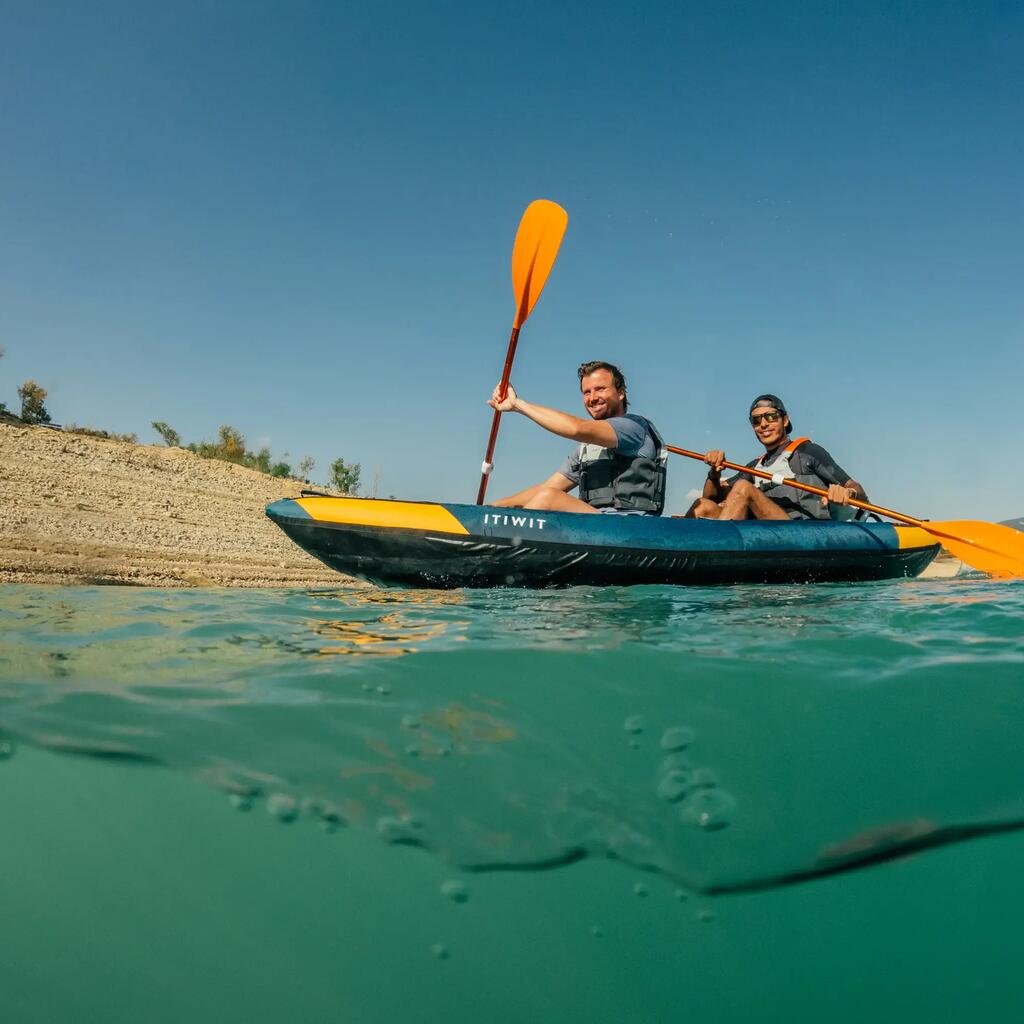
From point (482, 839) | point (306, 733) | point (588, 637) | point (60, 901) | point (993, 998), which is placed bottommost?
point (993, 998)

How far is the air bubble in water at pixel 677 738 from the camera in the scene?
89.6 inches

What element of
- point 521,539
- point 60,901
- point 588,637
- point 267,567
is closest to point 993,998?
point 588,637

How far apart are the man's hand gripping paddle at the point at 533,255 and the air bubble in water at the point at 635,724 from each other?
4111 mm

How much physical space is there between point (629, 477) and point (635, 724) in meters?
3.54

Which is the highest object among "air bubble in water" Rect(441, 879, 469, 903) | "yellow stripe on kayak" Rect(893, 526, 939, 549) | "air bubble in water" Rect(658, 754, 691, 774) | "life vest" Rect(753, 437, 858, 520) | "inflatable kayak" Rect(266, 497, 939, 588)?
"life vest" Rect(753, 437, 858, 520)

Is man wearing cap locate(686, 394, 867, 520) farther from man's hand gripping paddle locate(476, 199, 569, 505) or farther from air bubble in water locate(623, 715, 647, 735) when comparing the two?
air bubble in water locate(623, 715, 647, 735)

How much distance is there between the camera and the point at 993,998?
6.45 feet

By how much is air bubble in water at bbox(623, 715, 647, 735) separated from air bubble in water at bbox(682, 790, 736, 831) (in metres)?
0.25

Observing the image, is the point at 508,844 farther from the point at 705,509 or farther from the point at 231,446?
the point at 231,446

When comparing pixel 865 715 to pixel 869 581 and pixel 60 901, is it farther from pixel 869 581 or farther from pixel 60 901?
pixel 869 581

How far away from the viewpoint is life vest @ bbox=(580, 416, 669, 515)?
18.7 ft

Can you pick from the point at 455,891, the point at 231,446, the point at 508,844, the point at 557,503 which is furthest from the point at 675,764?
the point at 231,446

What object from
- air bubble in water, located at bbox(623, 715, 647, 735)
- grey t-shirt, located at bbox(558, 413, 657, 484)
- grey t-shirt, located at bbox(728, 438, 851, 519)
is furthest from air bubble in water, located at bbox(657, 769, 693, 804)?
grey t-shirt, located at bbox(728, 438, 851, 519)

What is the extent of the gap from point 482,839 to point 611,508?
3946mm
